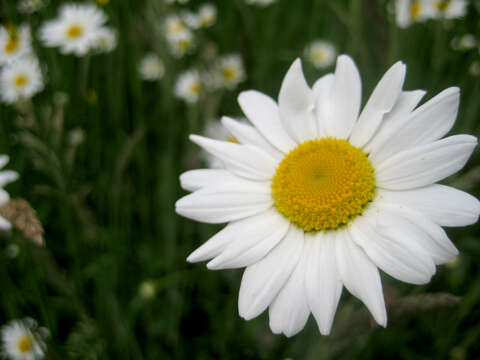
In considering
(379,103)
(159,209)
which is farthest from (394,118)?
(159,209)

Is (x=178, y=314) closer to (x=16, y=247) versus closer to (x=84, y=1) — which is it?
(x=16, y=247)

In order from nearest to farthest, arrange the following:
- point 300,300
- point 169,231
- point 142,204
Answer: point 300,300 → point 169,231 → point 142,204

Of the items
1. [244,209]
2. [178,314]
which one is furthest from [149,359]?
[244,209]

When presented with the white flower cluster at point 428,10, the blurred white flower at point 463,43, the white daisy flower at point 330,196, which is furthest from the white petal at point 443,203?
the blurred white flower at point 463,43

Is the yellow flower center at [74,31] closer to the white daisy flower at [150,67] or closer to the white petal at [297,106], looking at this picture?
the white daisy flower at [150,67]

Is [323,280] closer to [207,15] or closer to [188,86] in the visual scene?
[188,86]
